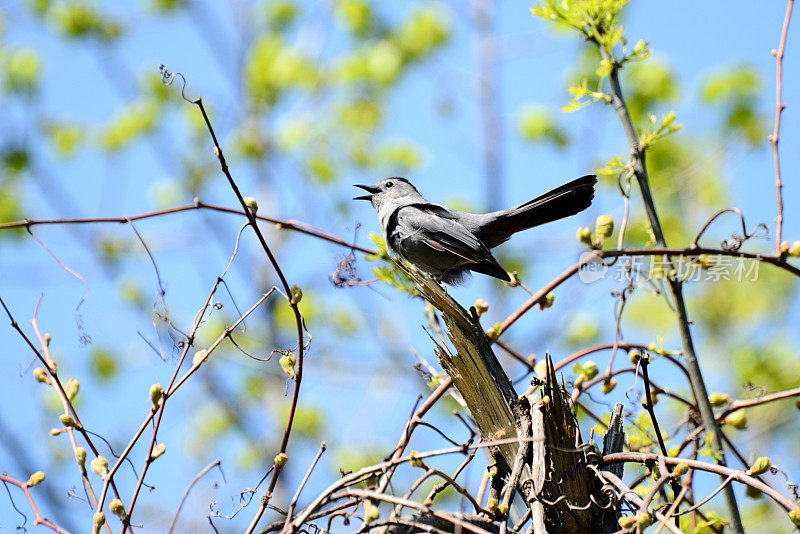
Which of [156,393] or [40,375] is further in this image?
[40,375]

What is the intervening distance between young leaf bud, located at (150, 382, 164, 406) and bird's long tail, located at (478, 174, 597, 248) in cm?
219

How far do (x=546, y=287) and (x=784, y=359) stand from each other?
684cm

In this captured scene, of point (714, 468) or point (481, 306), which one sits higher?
point (481, 306)

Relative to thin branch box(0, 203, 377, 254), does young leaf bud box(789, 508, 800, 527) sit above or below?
below

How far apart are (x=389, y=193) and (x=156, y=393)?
3.19 m

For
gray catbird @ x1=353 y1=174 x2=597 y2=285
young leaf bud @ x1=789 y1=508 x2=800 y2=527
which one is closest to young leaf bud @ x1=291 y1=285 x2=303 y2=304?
young leaf bud @ x1=789 y1=508 x2=800 y2=527

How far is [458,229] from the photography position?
4039mm

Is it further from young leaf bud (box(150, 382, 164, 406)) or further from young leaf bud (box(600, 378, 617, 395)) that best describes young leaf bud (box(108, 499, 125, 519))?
young leaf bud (box(600, 378, 617, 395))

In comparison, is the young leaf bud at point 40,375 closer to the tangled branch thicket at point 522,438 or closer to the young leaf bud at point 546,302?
the tangled branch thicket at point 522,438

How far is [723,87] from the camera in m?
8.94

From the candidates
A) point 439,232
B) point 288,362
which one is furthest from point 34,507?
point 439,232

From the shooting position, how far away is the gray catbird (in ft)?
12.3

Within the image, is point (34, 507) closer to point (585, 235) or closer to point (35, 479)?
point (35, 479)

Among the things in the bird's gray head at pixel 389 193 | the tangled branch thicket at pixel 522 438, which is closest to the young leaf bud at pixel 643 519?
the tangled branch thicket at pixel 522 438
